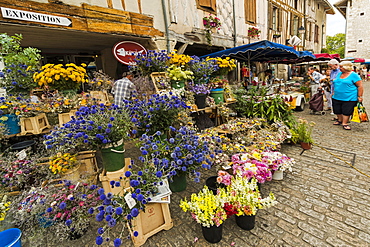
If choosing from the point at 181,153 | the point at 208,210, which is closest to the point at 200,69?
the point at 181,153

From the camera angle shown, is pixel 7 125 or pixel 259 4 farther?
pixel 259 4

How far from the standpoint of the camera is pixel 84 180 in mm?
2242

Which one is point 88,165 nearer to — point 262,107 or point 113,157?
point 113,157

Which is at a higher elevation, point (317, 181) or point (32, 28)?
point (32, 28)

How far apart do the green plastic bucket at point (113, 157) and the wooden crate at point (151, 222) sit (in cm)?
64

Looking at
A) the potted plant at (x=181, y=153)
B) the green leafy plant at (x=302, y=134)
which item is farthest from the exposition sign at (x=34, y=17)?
the green leafy plant at (x=302, y=134)

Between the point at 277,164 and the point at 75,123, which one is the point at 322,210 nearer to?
the point at 277,164

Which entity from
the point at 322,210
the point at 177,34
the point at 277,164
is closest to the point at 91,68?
the point at 177,34

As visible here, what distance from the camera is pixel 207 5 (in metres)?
7.40

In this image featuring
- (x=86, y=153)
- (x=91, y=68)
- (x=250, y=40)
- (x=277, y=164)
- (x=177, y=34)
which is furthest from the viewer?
(x=250, y=40)

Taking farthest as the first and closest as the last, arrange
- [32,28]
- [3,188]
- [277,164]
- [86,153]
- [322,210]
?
[32,28]
[277,164]
[86,153]
[3,188]
[322,210]

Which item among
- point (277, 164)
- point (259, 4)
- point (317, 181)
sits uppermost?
point (259, 4)

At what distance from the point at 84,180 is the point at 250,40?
1054cm

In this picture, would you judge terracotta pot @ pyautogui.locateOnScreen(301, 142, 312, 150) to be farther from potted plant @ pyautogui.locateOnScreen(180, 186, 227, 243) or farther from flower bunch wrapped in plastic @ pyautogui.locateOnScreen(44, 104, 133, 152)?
flower bunch wrapped in plastic @ pyautogui.locateOnScreen(44, 104, 133, 152)
